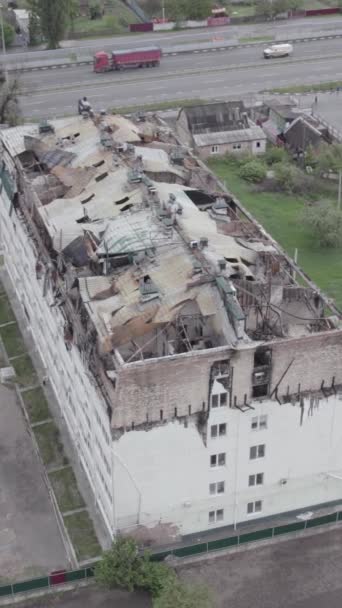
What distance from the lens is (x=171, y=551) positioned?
162ft

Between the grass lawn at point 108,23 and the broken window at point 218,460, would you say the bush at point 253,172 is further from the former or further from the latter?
the grass lawn at point 108,23

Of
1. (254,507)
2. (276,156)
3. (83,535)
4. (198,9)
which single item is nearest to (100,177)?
(83,535)

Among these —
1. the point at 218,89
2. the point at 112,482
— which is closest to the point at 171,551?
the point at 112,482

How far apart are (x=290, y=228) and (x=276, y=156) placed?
58.4ft

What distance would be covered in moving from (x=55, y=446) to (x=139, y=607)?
50.1 ft

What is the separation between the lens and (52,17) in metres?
A: 135

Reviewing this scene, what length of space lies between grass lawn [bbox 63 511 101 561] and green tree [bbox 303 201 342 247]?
43.3m

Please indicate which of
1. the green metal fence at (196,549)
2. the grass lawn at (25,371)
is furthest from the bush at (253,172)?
the green metal fence at (196,549)

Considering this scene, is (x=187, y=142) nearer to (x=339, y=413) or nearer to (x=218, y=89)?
(x=218, y=89)

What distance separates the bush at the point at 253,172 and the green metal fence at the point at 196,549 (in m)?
56.3

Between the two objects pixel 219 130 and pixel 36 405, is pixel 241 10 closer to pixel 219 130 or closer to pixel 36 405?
pixel 219 130

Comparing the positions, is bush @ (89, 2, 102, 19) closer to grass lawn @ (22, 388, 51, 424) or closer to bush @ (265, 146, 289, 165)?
bush @ (265, 146, 289, 165)

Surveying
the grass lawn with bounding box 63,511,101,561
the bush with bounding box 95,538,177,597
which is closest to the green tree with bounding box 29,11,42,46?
the grass lawn with bounding box 63,511,101,561

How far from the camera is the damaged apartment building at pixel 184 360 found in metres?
44.1
